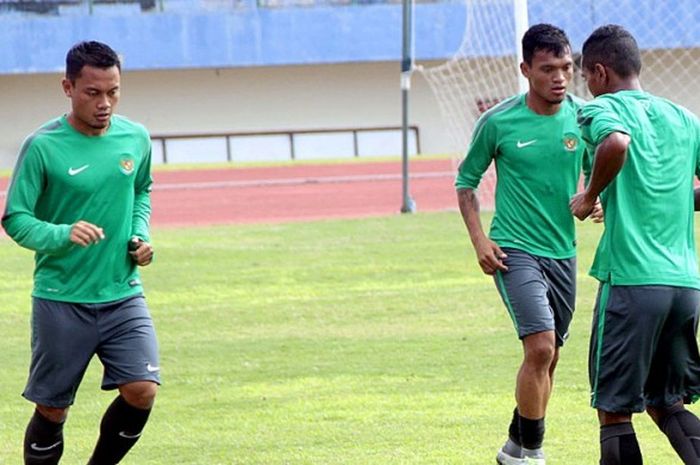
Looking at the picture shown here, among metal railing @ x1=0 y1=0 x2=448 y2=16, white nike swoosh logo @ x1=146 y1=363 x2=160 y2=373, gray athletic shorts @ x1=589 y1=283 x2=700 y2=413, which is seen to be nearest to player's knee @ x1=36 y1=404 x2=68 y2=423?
white nike swoosh logo @ x1=146 y1=363 x2=160 y2=373

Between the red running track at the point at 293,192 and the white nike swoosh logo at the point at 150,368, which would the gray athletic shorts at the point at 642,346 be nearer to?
the white nike swoosh logo at the point at 150,368

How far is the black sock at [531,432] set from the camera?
7668mm

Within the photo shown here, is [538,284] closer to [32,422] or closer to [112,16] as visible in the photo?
[32,422]

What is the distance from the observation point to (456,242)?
19.3 meters

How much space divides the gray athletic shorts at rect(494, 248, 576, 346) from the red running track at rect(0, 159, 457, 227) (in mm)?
16474

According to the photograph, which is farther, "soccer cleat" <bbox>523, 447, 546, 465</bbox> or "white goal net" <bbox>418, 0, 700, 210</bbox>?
"white goal net" <bbox>418, 0, 700, 210</bbox>

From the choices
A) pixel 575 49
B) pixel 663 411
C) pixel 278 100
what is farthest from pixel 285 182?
pixel 663 411

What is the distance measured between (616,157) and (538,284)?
1786mm

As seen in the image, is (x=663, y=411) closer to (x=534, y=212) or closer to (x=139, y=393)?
(x=534, y=212)

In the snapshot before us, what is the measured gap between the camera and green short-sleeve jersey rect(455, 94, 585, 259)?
7652 mm

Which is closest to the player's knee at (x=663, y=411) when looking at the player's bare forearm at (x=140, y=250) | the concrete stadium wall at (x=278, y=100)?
the player's bare forearm at (x=140, y=250)

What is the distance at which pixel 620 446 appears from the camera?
632cm

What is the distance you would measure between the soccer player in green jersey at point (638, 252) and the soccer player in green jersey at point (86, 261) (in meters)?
2.09

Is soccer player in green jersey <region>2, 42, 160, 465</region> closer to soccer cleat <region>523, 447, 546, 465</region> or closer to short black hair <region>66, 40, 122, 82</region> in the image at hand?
short black hair <region>66, 40, 122, 82</region>
